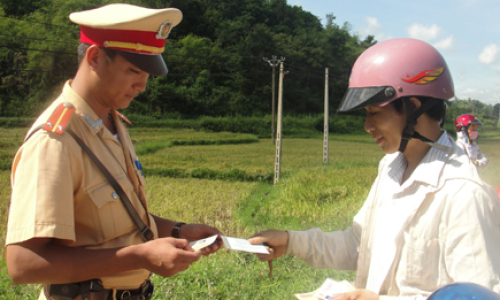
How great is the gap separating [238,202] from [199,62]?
31.1 metres

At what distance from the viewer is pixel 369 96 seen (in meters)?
1.86

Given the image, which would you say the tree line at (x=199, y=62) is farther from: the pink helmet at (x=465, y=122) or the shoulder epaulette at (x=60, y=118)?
the shoulder epaulette at (x=60, y=118)

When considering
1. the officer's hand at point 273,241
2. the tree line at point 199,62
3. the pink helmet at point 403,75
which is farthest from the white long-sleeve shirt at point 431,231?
the tree line at point 199,62

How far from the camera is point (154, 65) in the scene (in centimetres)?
175

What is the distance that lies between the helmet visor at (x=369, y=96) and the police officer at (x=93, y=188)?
952 millimetres

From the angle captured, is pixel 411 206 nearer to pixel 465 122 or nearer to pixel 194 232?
pixel 194 232

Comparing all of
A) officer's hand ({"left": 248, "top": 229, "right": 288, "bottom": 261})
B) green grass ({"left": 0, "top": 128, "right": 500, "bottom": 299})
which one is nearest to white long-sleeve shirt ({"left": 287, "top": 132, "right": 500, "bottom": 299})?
officer's hand ({"left": 248, "top": 229, "right": 288, "bottom": 261})

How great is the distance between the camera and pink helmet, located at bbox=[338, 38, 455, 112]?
183 centimetres

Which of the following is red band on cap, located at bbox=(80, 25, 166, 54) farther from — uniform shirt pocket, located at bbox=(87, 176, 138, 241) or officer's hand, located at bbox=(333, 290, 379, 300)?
officer's hand, located at bbox=(333, 290, 379, 300)

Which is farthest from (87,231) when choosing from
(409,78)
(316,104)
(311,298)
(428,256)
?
(316,104)

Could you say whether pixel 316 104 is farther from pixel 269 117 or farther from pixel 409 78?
pixel 409 78

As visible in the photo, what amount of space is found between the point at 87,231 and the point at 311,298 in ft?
3.36

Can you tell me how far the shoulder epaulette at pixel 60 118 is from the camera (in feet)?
4.61

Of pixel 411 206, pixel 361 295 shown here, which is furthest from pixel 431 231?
pixel 361 295
